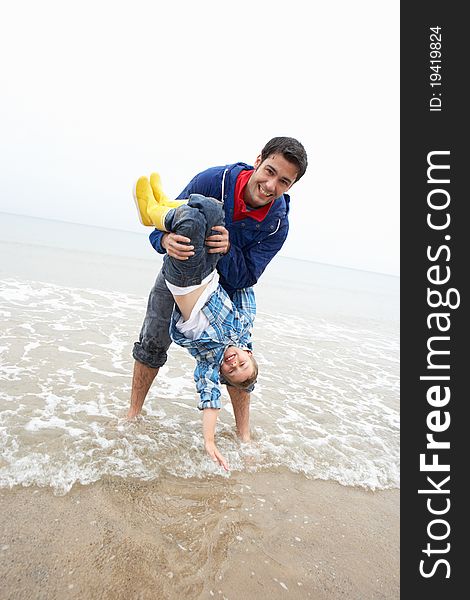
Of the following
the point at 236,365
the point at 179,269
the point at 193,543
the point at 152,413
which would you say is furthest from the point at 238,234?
the point at 193,543

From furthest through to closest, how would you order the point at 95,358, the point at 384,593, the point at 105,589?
1. the point at 95,358
2. the point at 384,593
3. the point at 105,589

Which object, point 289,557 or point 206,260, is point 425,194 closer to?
point 206,260

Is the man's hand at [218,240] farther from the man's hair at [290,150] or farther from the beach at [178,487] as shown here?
the beach at [178,487]

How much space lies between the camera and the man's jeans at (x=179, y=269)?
2447 millimetres

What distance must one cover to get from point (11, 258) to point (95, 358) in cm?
945

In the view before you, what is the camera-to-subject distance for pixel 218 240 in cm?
258

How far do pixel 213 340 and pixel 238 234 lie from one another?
0.80 meters

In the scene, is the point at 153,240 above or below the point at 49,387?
above

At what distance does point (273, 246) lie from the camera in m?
3.15

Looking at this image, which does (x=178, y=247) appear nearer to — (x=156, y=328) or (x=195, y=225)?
(x=195, y=225)

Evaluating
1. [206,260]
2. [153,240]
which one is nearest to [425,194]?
[206,260]

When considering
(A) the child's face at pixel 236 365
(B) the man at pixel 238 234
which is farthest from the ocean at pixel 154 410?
(A) the child's face at pixel 236 365

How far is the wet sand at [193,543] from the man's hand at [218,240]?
1.52 m

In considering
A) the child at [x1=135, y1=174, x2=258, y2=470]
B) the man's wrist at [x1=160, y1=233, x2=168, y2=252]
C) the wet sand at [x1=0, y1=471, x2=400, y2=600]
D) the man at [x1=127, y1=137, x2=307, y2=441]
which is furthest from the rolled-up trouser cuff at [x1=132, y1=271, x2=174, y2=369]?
Result: the wet sand at [x1=0, y1=471, x2=400, y2=600]
